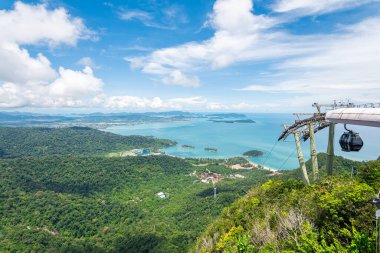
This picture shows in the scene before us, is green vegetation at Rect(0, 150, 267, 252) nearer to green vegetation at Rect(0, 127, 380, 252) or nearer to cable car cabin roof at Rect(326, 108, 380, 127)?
green vegetation at Rect(0, 127, 380, 252)

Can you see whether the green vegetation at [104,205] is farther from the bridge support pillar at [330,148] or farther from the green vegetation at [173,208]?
the bridge support pillar at [330,148]

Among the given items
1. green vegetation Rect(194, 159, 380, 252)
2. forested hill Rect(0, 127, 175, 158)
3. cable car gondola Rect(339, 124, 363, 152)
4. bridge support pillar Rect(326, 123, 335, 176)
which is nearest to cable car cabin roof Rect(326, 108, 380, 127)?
cable car gondola Rect(339, 124, 363, 152)

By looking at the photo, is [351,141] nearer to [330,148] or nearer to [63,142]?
[330,148]

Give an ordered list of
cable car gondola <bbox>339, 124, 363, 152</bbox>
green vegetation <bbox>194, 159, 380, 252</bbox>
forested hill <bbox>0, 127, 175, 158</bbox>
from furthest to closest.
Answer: forested hill <bbox>0, 127, 175, 158</bbox>, cable car gondola <bbox>339, 124, 363, 152</bbox>, green vegetation <bbox>194, 159, 380, 252</bbox>

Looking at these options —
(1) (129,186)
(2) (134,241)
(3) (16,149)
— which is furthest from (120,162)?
(3) (16,149)

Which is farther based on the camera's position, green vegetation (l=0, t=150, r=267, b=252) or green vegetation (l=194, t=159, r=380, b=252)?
green vegetation (l=0, t=150, r=267, b=252)

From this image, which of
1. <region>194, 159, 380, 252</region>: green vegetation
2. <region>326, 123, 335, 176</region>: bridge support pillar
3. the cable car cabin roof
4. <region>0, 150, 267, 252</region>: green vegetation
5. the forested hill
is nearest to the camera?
the cable car cabin roof
